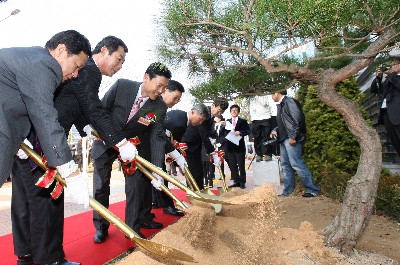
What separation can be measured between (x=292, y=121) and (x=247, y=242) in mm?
2559

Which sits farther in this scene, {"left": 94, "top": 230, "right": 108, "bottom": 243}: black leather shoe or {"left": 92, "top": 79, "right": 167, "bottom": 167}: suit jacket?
{"left": 92, "top": 79, "right": 167, "bottom": 167}: suit jacket

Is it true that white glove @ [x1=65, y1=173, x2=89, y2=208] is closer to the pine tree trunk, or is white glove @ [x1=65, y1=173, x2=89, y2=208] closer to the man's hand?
the pine tree trunk

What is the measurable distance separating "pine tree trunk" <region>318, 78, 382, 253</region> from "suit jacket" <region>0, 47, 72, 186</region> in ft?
5.96

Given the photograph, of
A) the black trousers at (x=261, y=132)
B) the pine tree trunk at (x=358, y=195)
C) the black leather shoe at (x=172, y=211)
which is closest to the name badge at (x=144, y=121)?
the black leather shoe at (x=172, y=211)

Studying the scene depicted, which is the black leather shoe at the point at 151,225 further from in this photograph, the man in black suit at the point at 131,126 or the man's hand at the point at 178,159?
the man's hand at the point at 178,159

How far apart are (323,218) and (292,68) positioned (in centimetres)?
172

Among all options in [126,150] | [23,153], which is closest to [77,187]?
[23,153]

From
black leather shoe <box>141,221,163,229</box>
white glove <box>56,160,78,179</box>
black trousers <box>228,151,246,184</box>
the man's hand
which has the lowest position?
black trousers <box>228,151,246,184</box>

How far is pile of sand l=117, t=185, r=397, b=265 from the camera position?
8.31ft

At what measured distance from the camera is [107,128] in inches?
107

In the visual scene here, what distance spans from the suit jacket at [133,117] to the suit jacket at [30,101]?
3.60 ft

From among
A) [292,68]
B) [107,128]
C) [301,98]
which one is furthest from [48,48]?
[301,98]

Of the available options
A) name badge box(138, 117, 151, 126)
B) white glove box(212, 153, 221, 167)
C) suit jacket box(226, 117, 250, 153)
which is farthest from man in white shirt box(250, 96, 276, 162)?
name badge box(138, 117, 151, 126)

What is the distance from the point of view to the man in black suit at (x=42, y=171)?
2.29 meters
